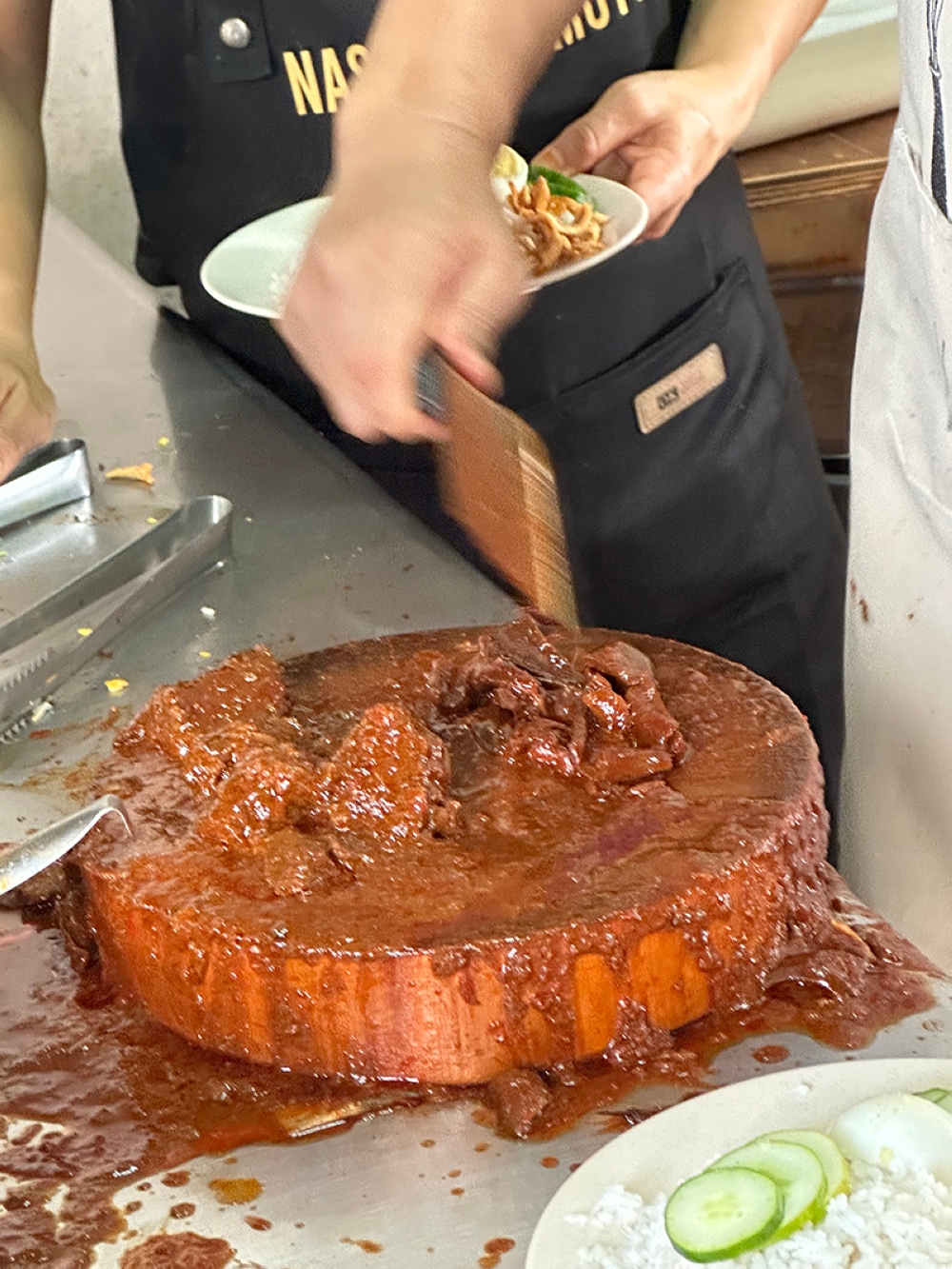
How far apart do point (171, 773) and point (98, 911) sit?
0.45 feet

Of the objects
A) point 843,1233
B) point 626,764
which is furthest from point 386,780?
point 843,1233

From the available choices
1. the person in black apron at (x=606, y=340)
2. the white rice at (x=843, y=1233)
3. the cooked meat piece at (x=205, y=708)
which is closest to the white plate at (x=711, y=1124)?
the white rice at (x=843, y=1233)

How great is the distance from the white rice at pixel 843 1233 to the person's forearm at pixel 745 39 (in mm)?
1576

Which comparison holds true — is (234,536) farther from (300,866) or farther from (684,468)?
(300,866)

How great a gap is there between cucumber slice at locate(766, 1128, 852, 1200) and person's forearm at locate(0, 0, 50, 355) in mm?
1587

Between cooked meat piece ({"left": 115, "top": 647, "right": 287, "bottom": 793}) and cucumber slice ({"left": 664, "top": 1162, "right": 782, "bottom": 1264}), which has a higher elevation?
cooked meat piece ({"left": 115, "top": 647, "right": 287, "bottom": 793})

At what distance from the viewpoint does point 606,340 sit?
210cm

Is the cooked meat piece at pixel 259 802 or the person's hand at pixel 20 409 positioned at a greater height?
the person's hand at pixel 20 409

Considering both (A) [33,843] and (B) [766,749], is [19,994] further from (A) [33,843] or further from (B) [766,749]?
(B) [766,749]

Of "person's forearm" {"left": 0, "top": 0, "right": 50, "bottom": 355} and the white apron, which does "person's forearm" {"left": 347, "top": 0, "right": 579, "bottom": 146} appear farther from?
"person's forearm" {"left": 0, "top": 0, "right": 50, "bottom": 355}

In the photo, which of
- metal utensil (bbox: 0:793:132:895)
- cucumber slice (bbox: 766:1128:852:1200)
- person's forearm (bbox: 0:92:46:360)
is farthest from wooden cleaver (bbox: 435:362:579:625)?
person's forearm (bbox: 0:92:46:360)

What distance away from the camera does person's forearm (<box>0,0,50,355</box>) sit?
212cm

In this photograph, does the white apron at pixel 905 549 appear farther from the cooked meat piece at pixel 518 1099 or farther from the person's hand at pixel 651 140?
the cooked meat piece at pixel 518 1099

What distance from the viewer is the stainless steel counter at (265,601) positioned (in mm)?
995
